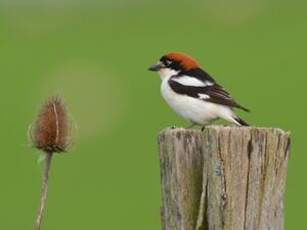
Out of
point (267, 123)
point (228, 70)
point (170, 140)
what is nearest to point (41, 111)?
point (170, 140)

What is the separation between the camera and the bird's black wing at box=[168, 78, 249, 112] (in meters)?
8.02

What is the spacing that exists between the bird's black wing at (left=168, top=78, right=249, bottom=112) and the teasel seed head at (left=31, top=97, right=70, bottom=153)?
1.90 meters

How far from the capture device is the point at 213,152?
543 cm

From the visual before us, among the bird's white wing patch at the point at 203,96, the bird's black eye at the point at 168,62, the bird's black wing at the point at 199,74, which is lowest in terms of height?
the bird's white wing patch at the point at 203,96

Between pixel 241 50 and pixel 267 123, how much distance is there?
4.43 metres

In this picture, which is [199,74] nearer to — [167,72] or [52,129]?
[167,72]

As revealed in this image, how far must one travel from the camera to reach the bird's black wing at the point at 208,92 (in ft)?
26.3

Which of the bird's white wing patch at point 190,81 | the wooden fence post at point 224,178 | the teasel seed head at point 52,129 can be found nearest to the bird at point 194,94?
the bird's white wing patch at point 190,81

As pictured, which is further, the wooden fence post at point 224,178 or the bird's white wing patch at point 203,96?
the bird's white wing patch at point 203,96

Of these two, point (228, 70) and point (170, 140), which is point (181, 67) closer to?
point (170, 140)

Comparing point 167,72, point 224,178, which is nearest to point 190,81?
point 167,72

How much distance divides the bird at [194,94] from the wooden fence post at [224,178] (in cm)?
240

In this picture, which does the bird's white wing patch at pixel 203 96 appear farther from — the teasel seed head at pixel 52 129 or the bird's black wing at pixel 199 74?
the teasel seed head at pixel 52 129

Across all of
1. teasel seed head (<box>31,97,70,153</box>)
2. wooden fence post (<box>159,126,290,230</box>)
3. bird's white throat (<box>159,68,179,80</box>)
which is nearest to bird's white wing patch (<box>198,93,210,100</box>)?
bird's white throat (<box>159,68,179,80</box>)
